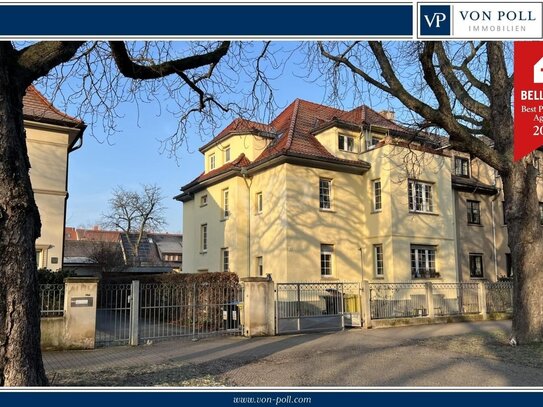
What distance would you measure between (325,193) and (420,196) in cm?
497

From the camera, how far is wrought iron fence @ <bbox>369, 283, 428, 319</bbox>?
16125 millimetres

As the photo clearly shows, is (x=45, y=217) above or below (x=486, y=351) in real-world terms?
above

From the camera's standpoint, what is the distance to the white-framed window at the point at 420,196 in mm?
24156

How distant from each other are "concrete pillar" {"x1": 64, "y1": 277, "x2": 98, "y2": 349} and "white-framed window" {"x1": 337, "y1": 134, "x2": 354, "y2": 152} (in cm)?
1555

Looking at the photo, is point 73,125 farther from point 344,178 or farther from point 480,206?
point 480,206

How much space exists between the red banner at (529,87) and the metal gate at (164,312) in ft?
32.4

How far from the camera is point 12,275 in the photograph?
5297 millimetres

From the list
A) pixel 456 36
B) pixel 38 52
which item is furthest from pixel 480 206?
pixel 38 52

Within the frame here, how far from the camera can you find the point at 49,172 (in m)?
18.9

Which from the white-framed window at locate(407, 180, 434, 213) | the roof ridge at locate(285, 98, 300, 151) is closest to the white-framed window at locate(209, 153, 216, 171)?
the roof ridge at locate(285, 98, 300, 151)

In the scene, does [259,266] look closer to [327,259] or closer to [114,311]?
[327,259]

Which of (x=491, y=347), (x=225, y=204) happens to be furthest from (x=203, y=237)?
(x=491, y=347)

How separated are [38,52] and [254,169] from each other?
18539 mm
